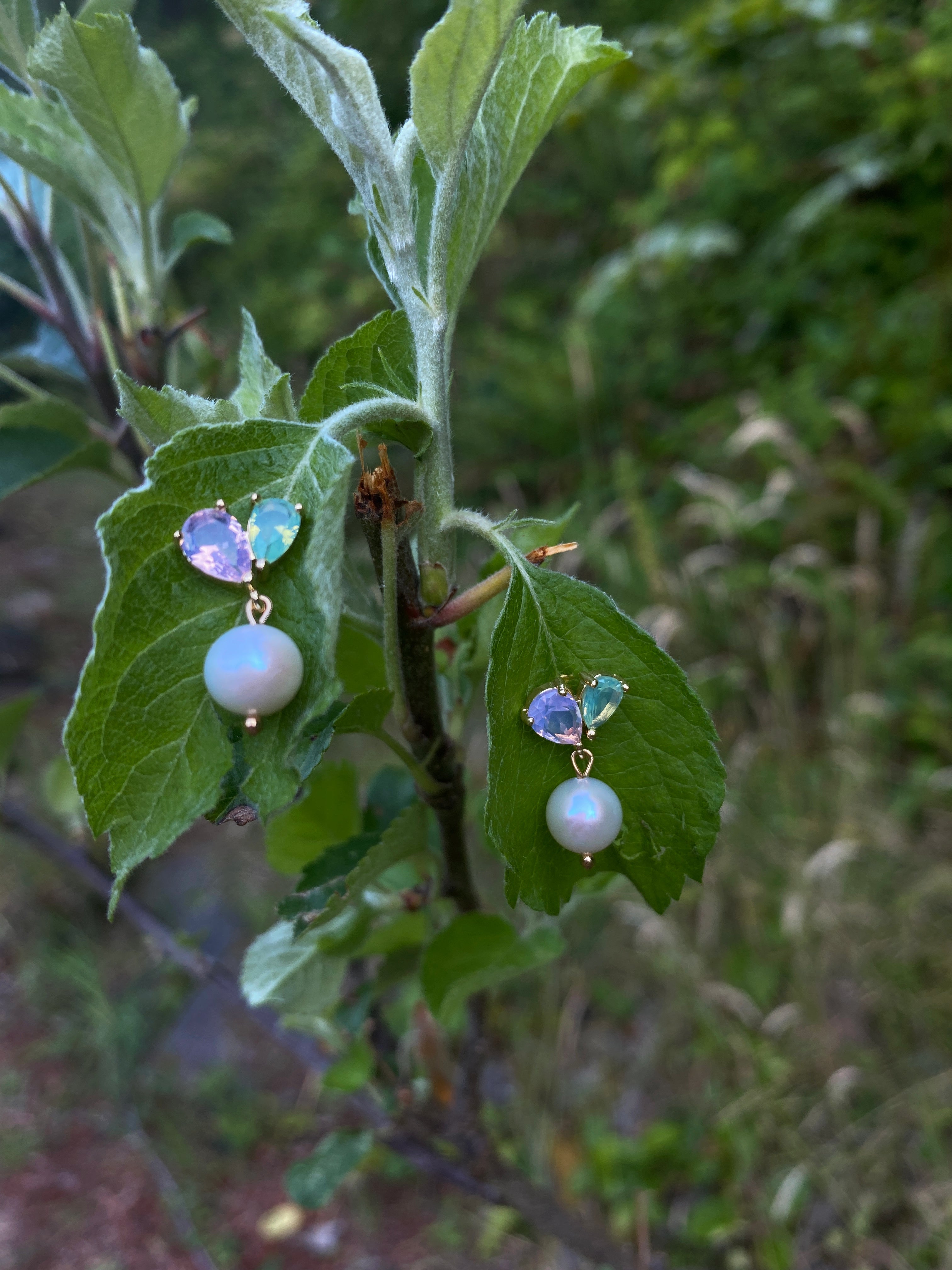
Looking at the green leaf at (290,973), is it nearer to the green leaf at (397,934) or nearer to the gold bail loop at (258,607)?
the green leaf at (397,934)

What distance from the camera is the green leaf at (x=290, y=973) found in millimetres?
440

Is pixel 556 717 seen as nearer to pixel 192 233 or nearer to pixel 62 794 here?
pixel 192 233

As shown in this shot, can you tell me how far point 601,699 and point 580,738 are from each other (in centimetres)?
2

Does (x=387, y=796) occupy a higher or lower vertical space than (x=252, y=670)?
lower

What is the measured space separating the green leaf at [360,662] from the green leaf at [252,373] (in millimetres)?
98

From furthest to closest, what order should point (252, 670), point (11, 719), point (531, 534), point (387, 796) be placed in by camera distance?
point (11, 719) → point (387, 796) → point (531, 534) → point (252, 670)

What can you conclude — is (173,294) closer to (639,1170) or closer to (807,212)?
(807,212)

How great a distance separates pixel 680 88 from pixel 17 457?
106 inches

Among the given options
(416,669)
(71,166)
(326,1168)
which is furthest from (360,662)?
(326,1168)

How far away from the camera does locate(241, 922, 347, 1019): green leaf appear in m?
0.44

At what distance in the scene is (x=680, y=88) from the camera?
2500 mm

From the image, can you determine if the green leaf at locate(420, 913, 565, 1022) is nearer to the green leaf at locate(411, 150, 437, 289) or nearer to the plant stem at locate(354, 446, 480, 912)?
the plant stem at locate(354, 446, 480, 912)

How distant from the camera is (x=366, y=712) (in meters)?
0.31

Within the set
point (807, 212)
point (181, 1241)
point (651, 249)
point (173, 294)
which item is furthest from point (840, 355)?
point (181, 1241)
